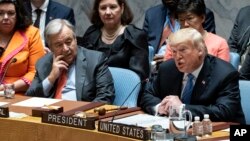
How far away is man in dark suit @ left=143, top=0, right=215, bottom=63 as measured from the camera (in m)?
5.88

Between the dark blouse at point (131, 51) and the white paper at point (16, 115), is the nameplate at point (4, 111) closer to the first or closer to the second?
the white paper at point (16, 115)

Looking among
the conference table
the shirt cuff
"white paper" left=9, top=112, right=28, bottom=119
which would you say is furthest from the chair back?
"white paper" left=9, top=112, right=28, bottom=119

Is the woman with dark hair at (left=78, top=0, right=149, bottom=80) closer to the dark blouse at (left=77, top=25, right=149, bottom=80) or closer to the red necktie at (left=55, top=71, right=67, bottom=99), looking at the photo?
the dark blouse at (left=77, top=25, right=149, bottom=80)

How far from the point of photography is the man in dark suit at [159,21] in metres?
5.88

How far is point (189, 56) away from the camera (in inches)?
156

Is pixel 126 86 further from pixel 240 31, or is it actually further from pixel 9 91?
pixel 240 31

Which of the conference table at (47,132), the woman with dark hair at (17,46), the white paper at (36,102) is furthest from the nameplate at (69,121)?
the woman with dark hair at (17,46)

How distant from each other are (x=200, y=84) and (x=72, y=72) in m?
1.07

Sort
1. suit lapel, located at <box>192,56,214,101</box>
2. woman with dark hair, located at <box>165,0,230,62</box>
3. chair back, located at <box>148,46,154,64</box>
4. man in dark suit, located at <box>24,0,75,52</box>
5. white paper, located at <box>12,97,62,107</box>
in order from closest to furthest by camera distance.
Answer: suit lapel, located at <box>192,56,214,101</box> → white paper, located at <box>12,97,62,107</box> → woman with dark hair, located at <box>165,0,230,62</box> → chair back, located at <box>148,46,154,64</box> → man in dark suit, located at <box>24,0,75,52</box>

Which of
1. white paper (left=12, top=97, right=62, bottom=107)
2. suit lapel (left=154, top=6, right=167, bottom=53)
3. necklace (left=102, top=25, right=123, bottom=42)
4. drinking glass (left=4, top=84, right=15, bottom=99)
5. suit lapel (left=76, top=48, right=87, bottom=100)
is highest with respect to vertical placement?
suit lapel (left=154, top=6, right=167, bottom=53)

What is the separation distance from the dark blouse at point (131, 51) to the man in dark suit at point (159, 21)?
0.45 metres

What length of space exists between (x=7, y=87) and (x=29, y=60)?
83 cm

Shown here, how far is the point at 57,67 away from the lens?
4590 millimetres

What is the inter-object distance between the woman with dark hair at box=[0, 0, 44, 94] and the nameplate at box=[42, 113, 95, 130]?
158 cm
